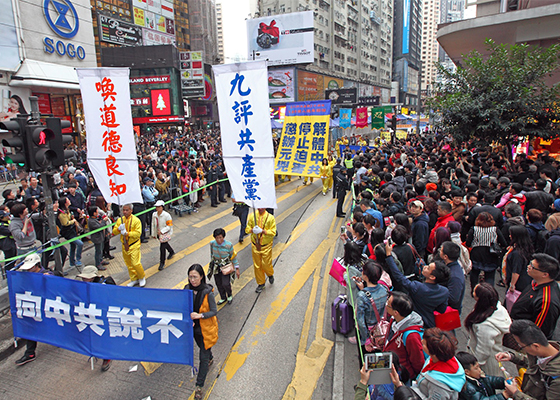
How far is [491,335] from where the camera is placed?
3371mm

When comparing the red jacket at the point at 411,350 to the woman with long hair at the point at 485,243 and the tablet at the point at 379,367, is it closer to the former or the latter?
the tablet at the point at 379,367

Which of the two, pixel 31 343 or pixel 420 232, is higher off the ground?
pixel 420 232

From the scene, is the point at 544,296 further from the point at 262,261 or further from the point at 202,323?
the point at 262,261

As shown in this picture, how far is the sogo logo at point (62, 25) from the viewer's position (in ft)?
66.7

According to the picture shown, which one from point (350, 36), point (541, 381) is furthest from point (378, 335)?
point (350, 36)

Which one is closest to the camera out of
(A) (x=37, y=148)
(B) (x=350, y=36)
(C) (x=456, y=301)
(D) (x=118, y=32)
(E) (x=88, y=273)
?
(C) (x=456, y=301)

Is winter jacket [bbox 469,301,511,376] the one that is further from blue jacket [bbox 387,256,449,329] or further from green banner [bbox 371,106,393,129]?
green banner [bbox 371,106,393,129]

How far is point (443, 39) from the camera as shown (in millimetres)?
18656

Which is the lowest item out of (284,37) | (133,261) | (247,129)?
(133,261)

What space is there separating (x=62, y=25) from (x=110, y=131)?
2031cm

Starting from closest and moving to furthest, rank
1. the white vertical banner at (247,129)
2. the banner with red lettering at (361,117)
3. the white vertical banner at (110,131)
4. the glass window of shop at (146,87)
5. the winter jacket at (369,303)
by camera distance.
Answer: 1. the winter jacket at (369,303)
2. the white vertical banner at (247,129)
3. the white vertical banner at (110,131)
4. the banner with red lettering at (361,117)
5. the glass window of shop at (146,87)

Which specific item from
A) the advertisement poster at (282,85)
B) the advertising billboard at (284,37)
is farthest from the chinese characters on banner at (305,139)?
Answer: the advertising billboard at (284,37)

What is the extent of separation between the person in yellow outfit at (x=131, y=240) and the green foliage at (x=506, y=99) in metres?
9.84

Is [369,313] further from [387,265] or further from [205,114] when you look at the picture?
[205,114]
